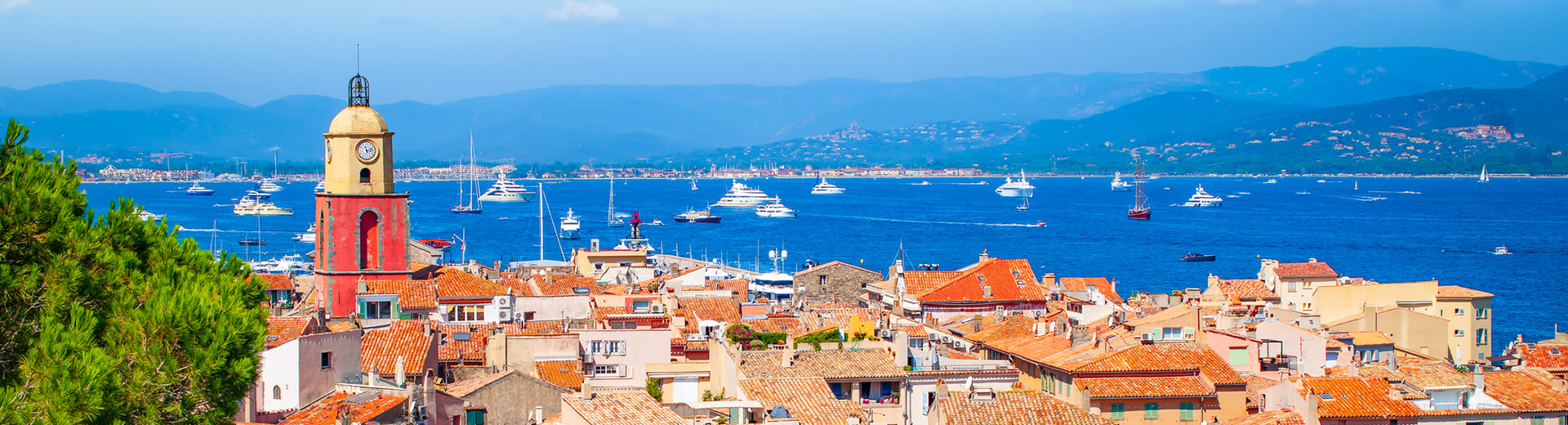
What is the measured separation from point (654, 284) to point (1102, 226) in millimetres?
128041

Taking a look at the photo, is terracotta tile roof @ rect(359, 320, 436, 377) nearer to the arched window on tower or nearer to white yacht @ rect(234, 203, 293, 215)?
the arched window on tower

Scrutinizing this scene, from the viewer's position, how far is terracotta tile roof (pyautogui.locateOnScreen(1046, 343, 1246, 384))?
959 inches

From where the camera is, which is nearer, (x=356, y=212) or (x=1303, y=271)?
(x=356, y=212)

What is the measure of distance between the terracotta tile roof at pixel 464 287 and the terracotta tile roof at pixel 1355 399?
17897mm

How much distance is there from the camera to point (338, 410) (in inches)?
668

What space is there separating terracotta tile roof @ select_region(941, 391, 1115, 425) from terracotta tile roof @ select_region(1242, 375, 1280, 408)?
4.08 m

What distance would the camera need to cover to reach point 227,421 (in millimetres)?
12594

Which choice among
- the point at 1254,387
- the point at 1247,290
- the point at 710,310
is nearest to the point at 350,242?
the point at 710,310

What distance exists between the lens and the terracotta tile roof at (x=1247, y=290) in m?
49.7

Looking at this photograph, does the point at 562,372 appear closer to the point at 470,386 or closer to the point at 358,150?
the point at 470,386

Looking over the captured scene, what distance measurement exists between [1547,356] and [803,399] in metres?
18.5

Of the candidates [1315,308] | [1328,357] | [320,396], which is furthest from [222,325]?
[1315,308]

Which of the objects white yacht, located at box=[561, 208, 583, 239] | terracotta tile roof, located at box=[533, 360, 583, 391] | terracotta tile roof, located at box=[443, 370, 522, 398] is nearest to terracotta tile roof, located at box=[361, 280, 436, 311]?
terracotta tile roof, located at box=[533, 360, 583, 391]

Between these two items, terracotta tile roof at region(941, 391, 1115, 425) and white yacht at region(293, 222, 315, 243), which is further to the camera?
white yacht at region(293, 222, 315, 243)
